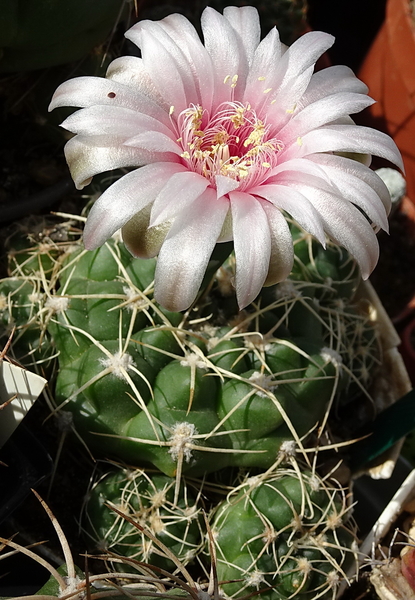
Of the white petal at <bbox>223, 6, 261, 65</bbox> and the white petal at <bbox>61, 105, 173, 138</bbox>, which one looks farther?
the white petal at <bbox>223, 6, 261, 65</bbox>

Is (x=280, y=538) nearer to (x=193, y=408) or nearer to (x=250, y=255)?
(x=193, y=408)

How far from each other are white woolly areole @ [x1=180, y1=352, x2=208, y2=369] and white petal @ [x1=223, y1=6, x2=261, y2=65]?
399mm

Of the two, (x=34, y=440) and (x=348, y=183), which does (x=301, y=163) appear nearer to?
(x=348, y=183)

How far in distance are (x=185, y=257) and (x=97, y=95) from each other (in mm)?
229

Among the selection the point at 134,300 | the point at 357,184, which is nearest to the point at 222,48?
the point at 357,184

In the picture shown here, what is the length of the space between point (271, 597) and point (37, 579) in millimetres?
343

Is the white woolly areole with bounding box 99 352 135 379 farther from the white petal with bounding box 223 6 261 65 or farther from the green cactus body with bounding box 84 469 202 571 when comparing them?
the white petal with bounding box 223 6 261 65

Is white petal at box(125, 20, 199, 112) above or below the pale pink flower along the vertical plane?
above

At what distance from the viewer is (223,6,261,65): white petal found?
0.76 m

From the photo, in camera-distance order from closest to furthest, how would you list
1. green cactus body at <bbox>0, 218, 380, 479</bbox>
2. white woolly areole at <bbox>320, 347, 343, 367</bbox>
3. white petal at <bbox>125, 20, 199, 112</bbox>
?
1. white petal at <bbox>125, 20, 199, 112</bbox>
2. green cactus body at <bbox>0, 218, 380, 479</bbox>
3. white woolly areole at <bbox>320, 347, 343, 367</bbox>

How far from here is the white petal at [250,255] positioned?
1.99 ft

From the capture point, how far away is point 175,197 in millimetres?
606

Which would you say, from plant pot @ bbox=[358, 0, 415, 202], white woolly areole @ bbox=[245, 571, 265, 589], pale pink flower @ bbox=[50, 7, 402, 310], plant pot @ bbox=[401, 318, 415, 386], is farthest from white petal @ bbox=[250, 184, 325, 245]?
plant pot @ bbox=[358, 0, 415, 202]

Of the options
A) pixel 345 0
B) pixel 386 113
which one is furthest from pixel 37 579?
pixel 345 0
